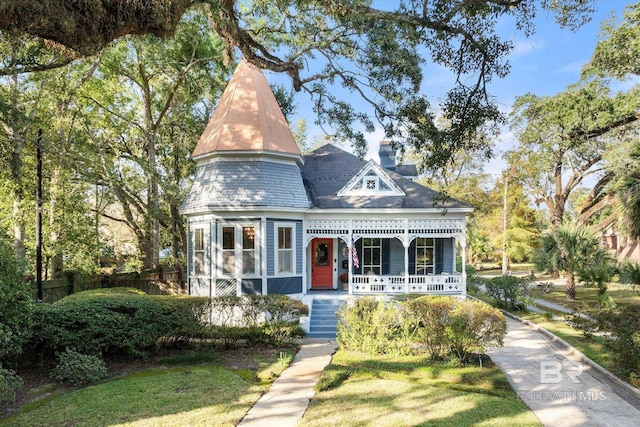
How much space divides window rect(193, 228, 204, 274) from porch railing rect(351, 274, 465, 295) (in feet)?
18.5

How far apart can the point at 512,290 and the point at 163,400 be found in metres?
14.1

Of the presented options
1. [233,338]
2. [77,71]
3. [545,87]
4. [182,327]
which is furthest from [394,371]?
[545,87]

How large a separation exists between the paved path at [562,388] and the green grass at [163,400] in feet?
16.0

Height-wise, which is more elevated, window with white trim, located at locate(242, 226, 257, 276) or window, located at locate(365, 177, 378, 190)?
window, located at locate(365, 177, 378, 190)

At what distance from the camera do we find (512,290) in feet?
52.9

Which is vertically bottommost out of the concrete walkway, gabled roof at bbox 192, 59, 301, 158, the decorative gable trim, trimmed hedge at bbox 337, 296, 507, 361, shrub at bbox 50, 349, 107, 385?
the concrete walkway

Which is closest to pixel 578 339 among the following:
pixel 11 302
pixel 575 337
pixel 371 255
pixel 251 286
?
pixel 575 337

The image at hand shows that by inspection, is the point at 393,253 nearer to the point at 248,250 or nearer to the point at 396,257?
the point at 396,257

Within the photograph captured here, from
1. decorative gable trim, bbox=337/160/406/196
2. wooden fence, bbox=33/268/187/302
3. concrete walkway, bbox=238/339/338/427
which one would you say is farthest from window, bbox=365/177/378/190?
wooden fence, bbox=33/268/187/302

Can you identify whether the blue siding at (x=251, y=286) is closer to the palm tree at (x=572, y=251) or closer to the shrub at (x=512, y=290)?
the shrub at (x=512, y=290)

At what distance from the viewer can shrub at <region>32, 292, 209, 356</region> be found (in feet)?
27.2

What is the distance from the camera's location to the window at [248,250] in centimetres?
1377

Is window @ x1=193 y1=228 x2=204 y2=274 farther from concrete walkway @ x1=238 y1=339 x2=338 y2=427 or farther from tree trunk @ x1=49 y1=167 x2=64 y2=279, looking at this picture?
concrete walkway @ x1=238 y1=339 x2=338 y2=427

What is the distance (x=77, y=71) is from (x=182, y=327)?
1501cm
